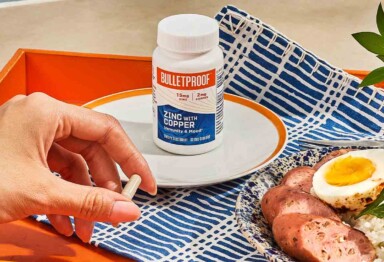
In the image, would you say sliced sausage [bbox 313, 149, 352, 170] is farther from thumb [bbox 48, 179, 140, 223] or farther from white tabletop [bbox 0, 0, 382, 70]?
white tabletop [bbox 0, 0, 382, 70]

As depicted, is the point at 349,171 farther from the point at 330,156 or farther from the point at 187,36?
the point at 187,36

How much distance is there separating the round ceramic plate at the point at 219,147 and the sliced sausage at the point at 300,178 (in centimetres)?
8

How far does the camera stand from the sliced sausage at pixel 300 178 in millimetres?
892

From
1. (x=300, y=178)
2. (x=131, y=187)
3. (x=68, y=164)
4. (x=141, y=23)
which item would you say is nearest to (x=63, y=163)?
(x=68, y=164)

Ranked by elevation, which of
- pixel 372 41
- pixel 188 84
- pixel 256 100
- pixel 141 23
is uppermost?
pixel 372 41

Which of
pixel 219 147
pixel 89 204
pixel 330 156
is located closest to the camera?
pixel 89 204

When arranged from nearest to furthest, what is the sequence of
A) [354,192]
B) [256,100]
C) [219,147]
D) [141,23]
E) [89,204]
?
[89,204], [354,192], [219,147], [256,100], [141,23]

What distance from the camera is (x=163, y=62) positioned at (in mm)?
984

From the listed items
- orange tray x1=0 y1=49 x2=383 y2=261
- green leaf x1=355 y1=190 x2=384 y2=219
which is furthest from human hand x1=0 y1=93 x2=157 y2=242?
orange tray x1=0 y1=49 x2=383 y2=261

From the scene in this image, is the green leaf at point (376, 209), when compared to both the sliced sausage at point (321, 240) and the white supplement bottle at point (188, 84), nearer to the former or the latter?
the sliced sausage at point (321, 240)

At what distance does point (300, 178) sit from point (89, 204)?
0.92ft

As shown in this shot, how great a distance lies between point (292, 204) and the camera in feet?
2.72

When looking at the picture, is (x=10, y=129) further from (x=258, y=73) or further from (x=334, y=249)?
(x=258, y=73)

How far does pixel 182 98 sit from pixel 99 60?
302mm
